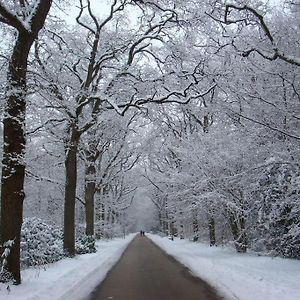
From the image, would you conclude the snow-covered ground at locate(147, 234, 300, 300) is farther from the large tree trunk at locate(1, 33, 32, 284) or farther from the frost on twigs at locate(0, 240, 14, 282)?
the large tree trunk at locate(1, 33, 32, 284)

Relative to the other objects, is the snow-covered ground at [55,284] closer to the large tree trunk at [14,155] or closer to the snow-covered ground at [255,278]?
the large tree trunk at [14,155]

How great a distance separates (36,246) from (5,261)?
226 inches

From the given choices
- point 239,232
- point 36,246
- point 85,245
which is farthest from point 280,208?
point 85,245

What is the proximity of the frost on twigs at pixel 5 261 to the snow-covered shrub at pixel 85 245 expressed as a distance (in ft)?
47.3

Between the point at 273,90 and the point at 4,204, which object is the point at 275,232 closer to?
the point at 273,90

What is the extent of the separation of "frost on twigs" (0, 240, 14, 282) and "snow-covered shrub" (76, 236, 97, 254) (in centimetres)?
1441

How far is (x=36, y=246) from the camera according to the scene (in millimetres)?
15969

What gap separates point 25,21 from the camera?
36.0 feet

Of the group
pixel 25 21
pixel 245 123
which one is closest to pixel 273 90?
pixel 245 123

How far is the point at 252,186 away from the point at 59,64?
9469 millimetres

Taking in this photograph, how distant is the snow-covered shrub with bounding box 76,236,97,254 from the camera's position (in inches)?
981

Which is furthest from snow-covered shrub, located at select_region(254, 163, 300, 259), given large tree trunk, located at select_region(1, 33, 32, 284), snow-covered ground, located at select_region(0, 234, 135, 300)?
large tree trunk, located at select_region(1, 33, 32, 284)

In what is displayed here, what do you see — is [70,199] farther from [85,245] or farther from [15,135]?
[15,135]

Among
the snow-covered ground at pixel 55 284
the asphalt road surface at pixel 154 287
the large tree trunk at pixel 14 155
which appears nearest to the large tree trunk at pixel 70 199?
the snow-covered ground at pixel 55 284
